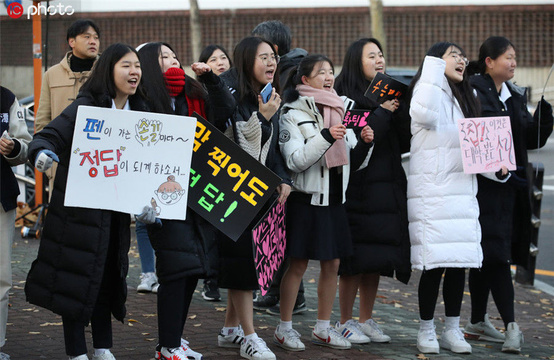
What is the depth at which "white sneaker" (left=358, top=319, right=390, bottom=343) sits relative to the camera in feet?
20.5

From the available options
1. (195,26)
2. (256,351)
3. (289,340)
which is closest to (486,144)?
(289,340)

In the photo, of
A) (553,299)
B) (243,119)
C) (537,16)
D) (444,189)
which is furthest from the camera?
(537,16)

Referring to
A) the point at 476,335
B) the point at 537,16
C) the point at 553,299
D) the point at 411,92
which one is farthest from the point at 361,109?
the point at 537,16

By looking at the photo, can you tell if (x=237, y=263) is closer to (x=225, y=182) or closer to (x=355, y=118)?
(x=225, y=182)

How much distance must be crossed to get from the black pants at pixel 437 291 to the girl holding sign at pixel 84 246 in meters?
2.16

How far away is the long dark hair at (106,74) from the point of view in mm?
4895

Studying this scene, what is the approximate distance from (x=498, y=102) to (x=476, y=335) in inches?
69.4

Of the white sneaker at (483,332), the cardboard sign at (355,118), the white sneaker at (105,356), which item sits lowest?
the white sneaker at (483,332)

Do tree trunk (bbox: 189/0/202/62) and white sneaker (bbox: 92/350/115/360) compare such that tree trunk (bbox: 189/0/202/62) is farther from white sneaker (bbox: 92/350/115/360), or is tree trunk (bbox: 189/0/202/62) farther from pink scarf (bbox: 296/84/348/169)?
white sneaker (bbox: 92/350/115/360)

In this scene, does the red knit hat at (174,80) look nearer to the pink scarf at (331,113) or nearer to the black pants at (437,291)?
the pink scarf at (331,113)

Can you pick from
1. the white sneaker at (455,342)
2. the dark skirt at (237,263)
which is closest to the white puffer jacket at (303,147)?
the dark skirt at (237,263)

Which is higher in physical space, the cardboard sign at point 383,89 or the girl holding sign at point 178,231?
the cardboard sign at point 383,89

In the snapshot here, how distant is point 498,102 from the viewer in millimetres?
6473

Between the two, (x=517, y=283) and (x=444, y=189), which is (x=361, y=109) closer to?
(x=444, y=189)
